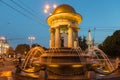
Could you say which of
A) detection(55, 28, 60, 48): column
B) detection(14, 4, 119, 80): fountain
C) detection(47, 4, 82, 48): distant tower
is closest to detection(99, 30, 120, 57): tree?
detection(14, 4, 119, 80): fountain

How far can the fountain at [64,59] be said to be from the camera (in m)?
12.9

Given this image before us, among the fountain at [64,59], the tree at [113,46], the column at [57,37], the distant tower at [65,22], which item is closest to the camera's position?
the fountain at [64,59]

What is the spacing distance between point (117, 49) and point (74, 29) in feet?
106

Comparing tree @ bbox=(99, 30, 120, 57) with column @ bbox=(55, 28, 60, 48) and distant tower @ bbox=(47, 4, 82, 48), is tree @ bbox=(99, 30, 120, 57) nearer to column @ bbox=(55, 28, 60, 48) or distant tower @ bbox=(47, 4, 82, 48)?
distant tower @ bbox=(47, 4, 82, 48)

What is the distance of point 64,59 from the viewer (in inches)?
605

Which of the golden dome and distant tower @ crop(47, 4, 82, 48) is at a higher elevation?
the golden dome

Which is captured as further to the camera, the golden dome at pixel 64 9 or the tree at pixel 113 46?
the tree at pixel 113 46

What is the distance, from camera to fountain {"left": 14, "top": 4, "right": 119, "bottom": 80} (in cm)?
1293

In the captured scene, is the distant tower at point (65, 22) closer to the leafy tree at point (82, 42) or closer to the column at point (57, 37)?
the column at point (57, 37)

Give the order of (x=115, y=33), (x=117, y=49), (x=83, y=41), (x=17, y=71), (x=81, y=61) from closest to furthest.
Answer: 1. (x=17, y=71)
2. (x=81, y=61)
3. (x=117, y=49)
4. (x=115, y=33)
5. (x=83, y=41)

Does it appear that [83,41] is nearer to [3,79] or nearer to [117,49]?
[117,49]

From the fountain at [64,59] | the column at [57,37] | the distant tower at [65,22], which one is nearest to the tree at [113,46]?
the fountain at [64,59]

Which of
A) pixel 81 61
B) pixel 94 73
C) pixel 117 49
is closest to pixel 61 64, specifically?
pixel 81 61

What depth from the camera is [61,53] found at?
1606cm
